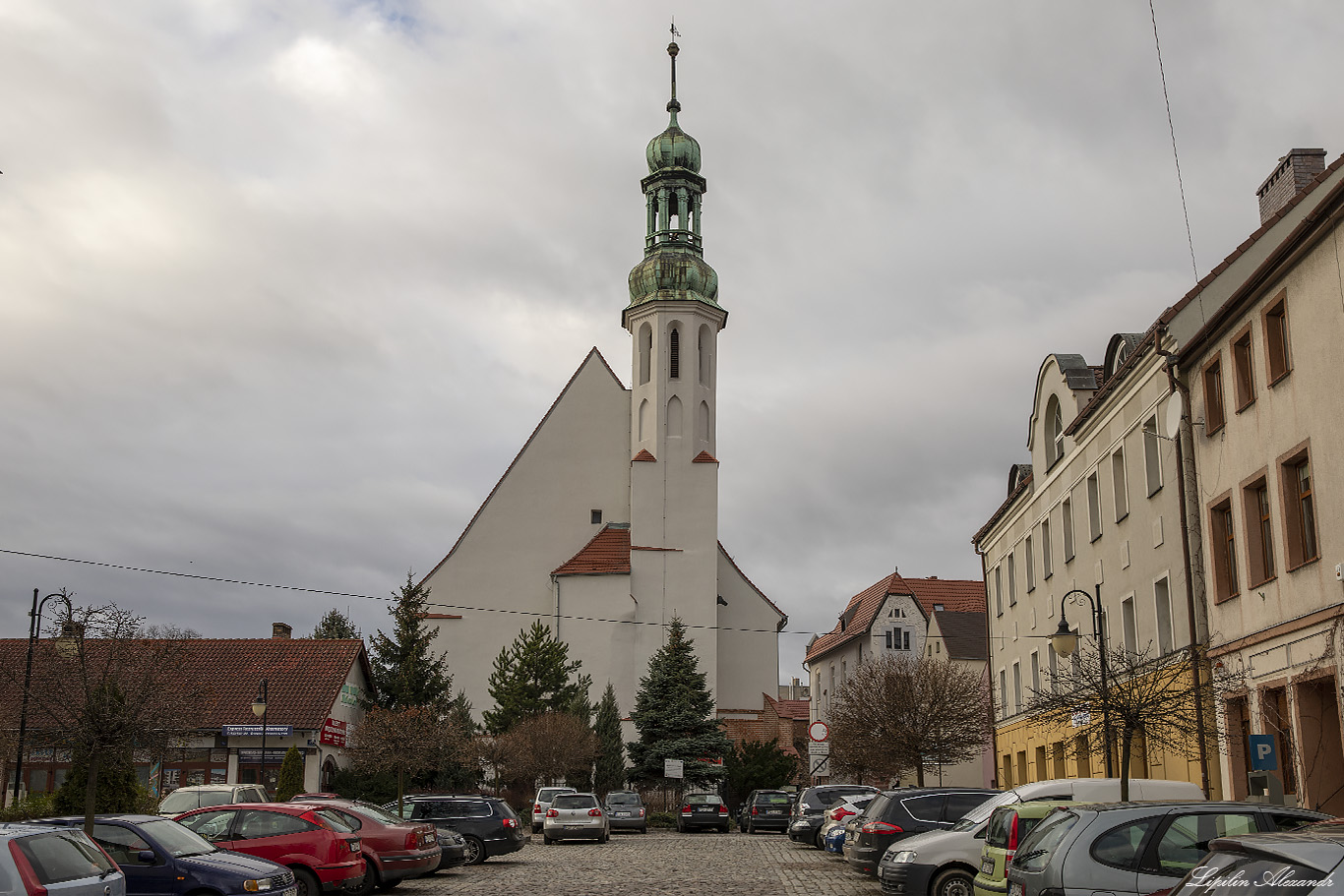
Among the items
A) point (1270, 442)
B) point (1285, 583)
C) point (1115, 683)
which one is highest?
point (1270, 442)

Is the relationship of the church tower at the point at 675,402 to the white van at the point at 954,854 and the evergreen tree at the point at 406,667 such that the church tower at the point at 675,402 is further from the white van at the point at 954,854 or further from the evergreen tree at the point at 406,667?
the white van at the point at 954,854

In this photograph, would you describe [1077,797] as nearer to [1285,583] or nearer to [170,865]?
[1285,583]

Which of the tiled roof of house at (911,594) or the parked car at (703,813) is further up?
the tiled roof of house at (911,594)

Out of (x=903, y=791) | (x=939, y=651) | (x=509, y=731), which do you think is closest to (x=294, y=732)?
(x=509, y=731)

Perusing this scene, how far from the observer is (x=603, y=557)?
57.2 m

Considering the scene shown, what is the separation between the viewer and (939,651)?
6178 cm

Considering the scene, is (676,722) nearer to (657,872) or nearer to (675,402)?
(675,402)

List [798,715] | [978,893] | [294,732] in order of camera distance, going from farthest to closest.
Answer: [798,715] → [294,732] → [978,893]

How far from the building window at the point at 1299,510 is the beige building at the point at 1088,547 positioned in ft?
11.7

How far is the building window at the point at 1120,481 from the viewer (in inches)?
1006

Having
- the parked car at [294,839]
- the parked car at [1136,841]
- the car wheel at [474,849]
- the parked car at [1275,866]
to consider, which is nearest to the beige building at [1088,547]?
the parked car at [1136,841]

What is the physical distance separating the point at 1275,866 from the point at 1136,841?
5.10 metres

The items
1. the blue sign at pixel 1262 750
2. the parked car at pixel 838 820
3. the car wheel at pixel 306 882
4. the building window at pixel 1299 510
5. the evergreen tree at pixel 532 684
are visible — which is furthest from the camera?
the evergreen tree at pixel 532 684

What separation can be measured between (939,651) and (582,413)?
20212 mm
